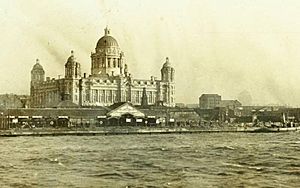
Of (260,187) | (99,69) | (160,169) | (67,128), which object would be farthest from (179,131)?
(260,187)

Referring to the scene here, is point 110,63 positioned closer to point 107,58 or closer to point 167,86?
point 107,58

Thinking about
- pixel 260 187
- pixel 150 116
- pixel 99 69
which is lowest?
pixel 260 187

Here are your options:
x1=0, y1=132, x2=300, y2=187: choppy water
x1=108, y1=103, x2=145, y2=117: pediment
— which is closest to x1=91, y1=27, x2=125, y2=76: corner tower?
x1=108, y1=103, x2=145, y2=117: pediment

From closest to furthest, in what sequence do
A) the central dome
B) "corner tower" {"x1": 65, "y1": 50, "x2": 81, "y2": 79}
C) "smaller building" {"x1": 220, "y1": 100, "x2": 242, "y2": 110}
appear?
"corner tower" {"x1": 65, "y1": 50, "x2": 81, "y2": 79}
the central dome
"smaller building" {"x1": 220, "y1": 100, "x2": 242, "y2": 110}

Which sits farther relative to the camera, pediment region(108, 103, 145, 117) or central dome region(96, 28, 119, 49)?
central dome region(96, 28, 119, 49)

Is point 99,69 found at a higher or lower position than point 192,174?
higher

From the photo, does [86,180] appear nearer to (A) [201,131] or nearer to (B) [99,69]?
(A) [201,131]

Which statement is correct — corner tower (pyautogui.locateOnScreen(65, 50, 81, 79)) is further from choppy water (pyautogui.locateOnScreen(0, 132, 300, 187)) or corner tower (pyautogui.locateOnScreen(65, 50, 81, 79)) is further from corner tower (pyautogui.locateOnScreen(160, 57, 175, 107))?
choppy water (pyautogui.locateOnScreen(0, 132, 300, 187))
